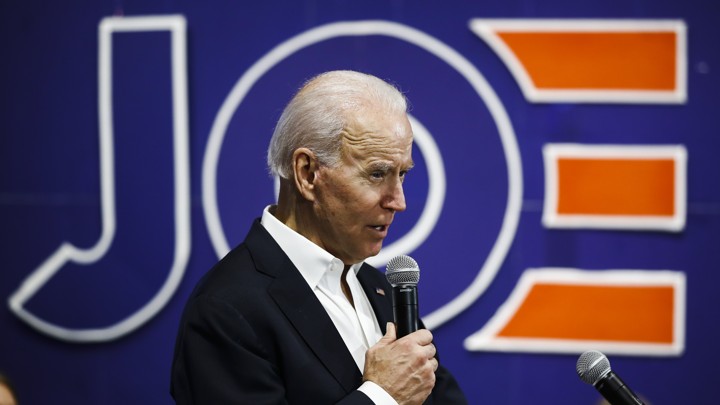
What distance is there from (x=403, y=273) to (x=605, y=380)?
1.34ft

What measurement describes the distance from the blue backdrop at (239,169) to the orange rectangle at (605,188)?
3.1 inches

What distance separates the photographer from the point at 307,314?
1.74 metres

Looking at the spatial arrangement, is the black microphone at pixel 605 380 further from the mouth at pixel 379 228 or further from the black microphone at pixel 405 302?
the mouth at pixel 379 228

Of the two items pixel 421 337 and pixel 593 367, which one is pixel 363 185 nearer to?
pixel 421 337

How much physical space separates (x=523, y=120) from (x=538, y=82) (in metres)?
0.16

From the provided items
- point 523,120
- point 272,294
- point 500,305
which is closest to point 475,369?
point 500,305

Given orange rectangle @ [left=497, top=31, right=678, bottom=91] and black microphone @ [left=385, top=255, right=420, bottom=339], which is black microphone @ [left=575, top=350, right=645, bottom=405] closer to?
black microphone @ [left=385, top=255, right=420, bottom=339]

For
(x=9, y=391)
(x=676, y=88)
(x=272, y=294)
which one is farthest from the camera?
(x=676, y=88)

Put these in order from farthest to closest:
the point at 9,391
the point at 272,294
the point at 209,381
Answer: the point at 9,391 < the point at 272,294 < the point at 209,381

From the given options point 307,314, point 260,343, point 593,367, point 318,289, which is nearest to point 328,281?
point 318,289

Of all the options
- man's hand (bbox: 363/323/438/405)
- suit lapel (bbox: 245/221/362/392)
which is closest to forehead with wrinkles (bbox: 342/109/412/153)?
suit lapel (bbox: 245/221/362/392)

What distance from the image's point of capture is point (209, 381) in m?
1.62

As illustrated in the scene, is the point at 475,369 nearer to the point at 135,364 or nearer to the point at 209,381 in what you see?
the point at 135,364

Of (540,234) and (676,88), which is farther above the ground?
(676,88)
